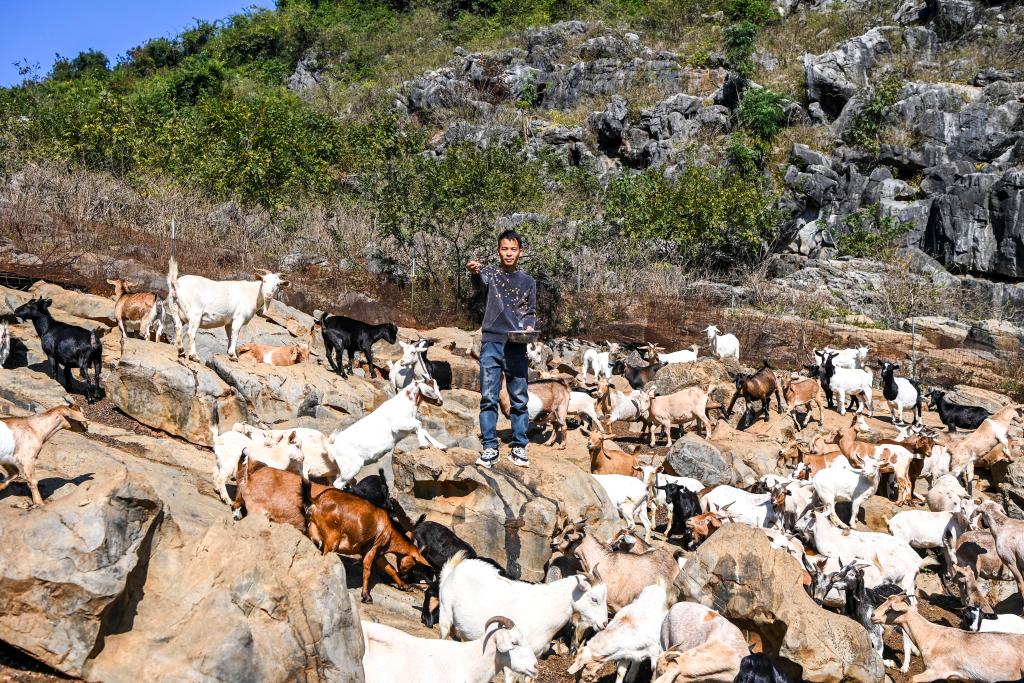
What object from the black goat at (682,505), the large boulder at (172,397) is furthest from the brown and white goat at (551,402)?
the large boulder at (172,397)

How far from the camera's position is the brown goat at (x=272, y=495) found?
23.0 feet

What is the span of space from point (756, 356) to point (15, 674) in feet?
58.2

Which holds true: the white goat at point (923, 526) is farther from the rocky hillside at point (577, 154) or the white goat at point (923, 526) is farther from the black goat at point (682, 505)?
the rocky hillside at point (577, 154)

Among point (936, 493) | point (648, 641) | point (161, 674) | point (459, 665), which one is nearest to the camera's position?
point (161, 674)

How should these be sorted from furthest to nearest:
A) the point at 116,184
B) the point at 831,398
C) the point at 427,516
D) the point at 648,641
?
the point at 116,184 < the point at 831,398 < the point at 427,516 < the point at 648,641

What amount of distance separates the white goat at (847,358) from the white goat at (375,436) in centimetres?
1087

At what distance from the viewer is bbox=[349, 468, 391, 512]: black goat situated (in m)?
8.05

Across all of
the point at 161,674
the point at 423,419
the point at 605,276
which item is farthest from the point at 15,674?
the point at 605,276

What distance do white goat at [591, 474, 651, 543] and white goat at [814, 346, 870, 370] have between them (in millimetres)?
8622

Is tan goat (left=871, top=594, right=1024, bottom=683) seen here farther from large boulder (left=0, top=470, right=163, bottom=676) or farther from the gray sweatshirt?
large boulder (left=0, top=470, right=163, bottom=676)

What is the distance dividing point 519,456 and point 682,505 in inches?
95.4

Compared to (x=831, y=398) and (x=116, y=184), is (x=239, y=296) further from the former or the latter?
(x=116, y=184)

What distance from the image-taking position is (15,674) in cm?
504

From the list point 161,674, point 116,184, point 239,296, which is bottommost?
point 161,674
